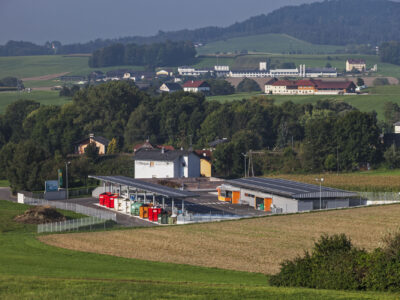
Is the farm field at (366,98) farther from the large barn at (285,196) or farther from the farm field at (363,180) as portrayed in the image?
the large barn at (285,196)

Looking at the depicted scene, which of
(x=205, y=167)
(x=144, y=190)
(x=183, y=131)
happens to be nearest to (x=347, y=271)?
(x=144, y=190)

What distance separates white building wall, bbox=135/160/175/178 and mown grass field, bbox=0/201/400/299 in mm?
47746

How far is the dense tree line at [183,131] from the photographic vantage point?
10069 cm

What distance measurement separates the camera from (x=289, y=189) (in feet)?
229

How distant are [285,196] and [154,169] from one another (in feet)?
107

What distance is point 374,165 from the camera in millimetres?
102750

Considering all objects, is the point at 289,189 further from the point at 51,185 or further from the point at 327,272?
the point at 327,272

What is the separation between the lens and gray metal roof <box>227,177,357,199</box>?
66.6m

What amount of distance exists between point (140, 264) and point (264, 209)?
31379 mm

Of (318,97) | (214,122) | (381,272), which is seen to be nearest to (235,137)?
(214,122)

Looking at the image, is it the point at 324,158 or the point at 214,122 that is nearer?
the point at 324,158

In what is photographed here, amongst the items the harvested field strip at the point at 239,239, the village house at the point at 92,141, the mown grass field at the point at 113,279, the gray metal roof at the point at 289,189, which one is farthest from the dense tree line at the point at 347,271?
the village house at the point at 92,141

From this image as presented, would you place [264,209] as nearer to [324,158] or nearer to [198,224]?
[198,224]

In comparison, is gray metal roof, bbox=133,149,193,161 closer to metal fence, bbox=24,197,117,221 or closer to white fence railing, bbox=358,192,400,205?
metal fence, bbox=24,197,117,221
